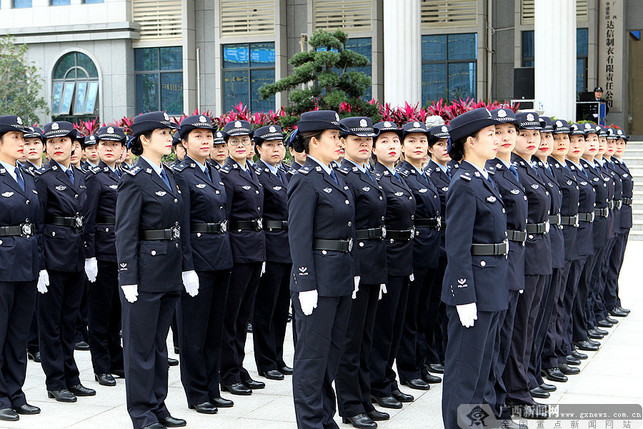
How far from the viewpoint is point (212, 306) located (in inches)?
291

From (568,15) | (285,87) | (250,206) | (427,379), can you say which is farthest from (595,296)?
(568,15)

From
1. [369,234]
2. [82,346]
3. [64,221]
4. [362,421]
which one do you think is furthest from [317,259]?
[82,346]

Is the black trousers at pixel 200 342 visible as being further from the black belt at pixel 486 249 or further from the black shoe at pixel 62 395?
the black belt at pixel 486 249

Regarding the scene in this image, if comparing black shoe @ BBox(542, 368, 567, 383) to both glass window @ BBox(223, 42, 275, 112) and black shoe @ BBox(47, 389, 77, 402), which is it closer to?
black shoe @ BBox(47, 389, 77, 402)

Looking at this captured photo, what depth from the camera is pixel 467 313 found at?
563 centimetres

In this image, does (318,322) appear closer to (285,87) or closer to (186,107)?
(285,87)

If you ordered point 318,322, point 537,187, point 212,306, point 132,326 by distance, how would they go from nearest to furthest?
1. point 318,322
2. point 132,326
3. point 537,187
4. point 212,306

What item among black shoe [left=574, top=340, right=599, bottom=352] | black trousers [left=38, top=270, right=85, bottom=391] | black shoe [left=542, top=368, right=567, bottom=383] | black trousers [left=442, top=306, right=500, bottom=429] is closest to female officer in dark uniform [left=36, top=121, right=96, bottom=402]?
black trousers [left=38, top=270, right=85, bottom=391]

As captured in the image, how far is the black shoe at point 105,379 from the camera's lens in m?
7.95

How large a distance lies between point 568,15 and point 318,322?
17.9 metres

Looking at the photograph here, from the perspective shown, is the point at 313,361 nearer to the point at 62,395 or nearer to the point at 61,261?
the point at 62,395

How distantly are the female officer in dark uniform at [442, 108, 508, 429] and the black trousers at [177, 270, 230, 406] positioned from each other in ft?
7.16

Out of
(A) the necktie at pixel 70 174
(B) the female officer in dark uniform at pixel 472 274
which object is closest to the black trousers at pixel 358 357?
(B) the female officer in dark uniform at pixel 472 274

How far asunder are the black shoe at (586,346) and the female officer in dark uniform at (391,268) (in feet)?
9.26
